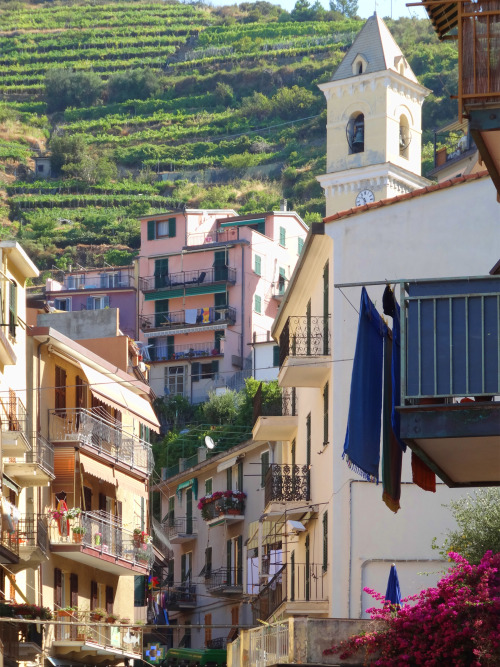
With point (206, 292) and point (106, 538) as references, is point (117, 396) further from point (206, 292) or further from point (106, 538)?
point (206, 292)

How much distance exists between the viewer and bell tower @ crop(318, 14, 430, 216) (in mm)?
70375

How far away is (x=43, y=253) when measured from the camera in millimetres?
144750

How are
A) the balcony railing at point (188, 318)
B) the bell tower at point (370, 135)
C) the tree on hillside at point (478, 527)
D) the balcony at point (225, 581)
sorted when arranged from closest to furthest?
the tree on hillside at point (478, 527)
the balcony at point (225, 581)
the bell tower at point (370, 135)
the balcony railing at point (188, 318)

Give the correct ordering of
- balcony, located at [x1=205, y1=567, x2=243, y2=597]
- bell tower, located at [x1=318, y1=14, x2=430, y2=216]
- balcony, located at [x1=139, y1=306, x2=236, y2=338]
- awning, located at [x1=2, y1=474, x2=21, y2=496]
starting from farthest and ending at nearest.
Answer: balcony, located at [x1=139, y1=306, x2=236, y2=338]
bell tower, located at [x1=318, y1=14, x2=430, y2=216]
balcony, located at [x1=205, y1=567, x2=243, y2=597]
awning, located at [x1=2, y1=474, x2=21, y2=496]

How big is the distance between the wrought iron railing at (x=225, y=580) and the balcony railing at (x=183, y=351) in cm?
3353

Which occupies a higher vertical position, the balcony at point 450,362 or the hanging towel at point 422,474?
the balcony at point 450,362

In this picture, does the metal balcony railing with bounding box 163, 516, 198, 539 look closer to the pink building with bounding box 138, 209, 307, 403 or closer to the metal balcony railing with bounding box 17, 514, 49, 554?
the pink building with bounding box 138, 209, 307, 403

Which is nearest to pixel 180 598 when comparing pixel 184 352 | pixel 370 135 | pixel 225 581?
pixel 225 581

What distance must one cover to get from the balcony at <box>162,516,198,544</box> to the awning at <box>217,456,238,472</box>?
508cm

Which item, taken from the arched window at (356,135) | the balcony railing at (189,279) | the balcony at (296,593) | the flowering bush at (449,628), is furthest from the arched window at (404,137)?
the flowering bush at (449,628)

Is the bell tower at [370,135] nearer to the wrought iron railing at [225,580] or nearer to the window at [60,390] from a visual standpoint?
the wrought iron railing at [225,580]

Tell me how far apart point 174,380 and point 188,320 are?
3790mm

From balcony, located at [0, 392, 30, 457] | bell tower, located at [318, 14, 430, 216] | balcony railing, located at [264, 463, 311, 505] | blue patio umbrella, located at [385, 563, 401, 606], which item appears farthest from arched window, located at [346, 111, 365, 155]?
blue patio umbrella, located at [385, 563, 401, 606]

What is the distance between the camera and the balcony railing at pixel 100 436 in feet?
133
